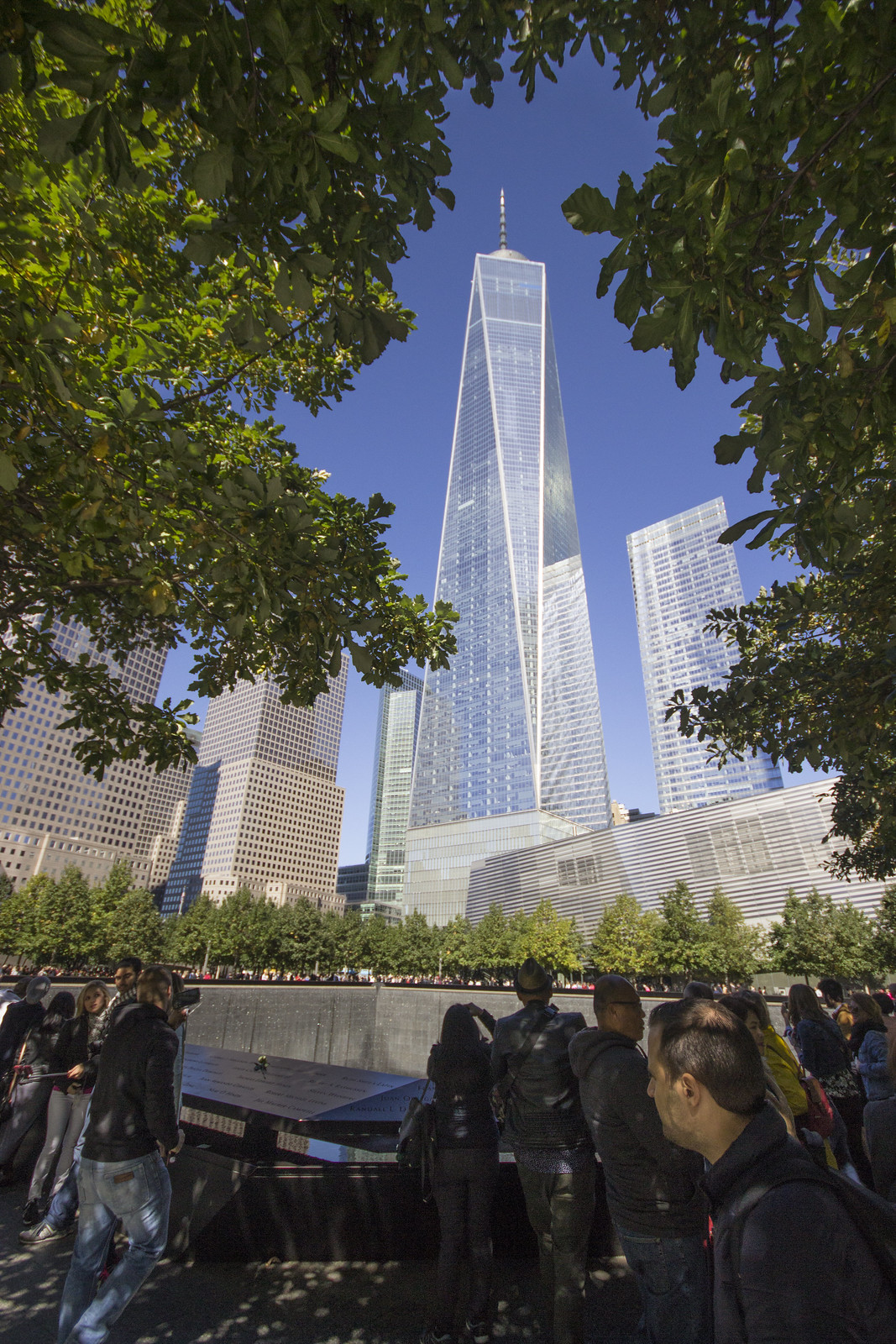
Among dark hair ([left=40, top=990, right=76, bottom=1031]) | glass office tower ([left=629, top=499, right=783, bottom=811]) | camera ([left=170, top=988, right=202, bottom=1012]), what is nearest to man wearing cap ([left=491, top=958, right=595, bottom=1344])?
camera ([left=170, top=988, right=202, bottom=1012])

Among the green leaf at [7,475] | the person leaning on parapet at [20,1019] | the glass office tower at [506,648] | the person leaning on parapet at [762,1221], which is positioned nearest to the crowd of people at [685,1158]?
the person leaning on parapet at [762,1221]

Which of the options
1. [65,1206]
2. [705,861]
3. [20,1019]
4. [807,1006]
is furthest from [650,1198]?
[705,861]

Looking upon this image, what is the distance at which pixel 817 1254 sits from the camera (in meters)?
1.35

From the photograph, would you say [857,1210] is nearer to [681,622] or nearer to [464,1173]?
[464,1173]

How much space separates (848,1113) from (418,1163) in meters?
3.77

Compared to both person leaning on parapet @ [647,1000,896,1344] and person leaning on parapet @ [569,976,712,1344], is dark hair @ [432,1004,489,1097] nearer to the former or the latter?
person leaning on parapet @ [569,976,712,1344]

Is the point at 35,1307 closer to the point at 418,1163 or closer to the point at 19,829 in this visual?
the point at 418,1163

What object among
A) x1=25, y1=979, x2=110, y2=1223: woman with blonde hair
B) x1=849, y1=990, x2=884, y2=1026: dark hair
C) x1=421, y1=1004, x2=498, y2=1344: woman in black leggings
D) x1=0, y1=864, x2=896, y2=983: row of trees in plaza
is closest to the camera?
x1=421, y1=1004, x2=498, y2=1344: woman in black leggings

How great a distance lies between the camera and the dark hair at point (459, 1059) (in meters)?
4.16

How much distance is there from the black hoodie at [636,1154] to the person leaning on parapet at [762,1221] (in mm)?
1164

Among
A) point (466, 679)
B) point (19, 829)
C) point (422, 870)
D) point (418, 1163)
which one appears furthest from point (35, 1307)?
point (19, 829)

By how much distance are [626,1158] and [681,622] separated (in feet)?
573

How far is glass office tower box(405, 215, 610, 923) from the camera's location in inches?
4643

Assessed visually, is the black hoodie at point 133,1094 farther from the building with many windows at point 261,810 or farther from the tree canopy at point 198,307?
the building with many windows at point 261,810
